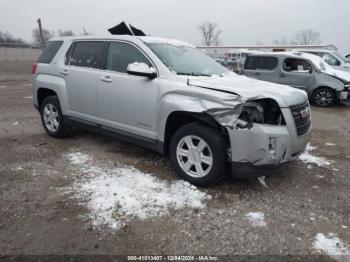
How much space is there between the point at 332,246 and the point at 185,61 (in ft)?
9.67

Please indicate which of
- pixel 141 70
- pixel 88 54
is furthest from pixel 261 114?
pixel 88 54

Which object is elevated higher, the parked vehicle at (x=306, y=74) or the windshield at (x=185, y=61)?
the windshield at (x=185, y=61)

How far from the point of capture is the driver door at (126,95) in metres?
4.37

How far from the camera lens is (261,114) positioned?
3.76m

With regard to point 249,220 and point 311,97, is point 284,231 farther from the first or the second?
point 311,97

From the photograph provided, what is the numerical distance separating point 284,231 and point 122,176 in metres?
2.14

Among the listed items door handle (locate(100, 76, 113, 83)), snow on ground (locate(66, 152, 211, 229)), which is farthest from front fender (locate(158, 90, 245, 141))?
door handle (locate(100, 76, 113, 83))

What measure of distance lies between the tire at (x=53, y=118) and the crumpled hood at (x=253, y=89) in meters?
2.82

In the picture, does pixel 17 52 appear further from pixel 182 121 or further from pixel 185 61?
pixel 182 121

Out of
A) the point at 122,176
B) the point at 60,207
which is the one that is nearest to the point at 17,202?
the point at 60,207

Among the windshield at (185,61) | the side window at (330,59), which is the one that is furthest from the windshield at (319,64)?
the windshield at (185,61)

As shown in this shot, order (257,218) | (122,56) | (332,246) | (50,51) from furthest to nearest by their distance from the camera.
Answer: (50,51) → (122,56) → (257,218) → (332,246)

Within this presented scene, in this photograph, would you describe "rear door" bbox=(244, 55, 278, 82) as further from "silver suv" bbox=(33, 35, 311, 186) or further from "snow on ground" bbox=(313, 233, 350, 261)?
"snow on ground" bbox=(313, 233, 350, 261)

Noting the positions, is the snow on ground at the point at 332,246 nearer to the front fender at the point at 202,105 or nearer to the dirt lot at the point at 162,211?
the dirt lot at the point at 162,211
